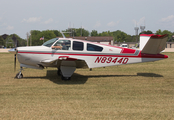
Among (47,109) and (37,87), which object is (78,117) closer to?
(47,109)

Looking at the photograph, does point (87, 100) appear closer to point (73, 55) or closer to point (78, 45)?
point (73, 55)

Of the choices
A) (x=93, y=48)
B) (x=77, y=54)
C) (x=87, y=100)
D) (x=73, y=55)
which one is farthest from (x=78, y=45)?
(x=87, y=100)

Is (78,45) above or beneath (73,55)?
above

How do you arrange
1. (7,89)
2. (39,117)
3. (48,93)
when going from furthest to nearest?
(7,89)
(48,93)
(39,117)

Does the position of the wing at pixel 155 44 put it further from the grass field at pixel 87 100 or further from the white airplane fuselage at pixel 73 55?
the grass field at pixel 87 100

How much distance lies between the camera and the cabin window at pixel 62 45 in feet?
28.3

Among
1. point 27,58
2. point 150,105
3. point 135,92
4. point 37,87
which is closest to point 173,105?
point 150,105

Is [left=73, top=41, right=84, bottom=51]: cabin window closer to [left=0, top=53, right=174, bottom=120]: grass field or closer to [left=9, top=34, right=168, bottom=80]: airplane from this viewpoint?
[left=9, top=34, right=168, bottom=80]: airplane

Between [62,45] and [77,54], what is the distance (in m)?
0.82

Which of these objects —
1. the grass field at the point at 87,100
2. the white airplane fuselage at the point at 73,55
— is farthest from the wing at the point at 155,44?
the grass field at the point at 87,100

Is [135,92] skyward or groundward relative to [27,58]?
groundward

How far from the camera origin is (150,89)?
7.08 metres

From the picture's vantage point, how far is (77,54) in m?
8.77

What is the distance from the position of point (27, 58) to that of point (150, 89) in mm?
5535
